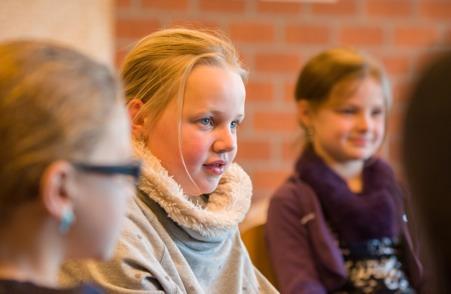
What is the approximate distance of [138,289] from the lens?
1.44 m

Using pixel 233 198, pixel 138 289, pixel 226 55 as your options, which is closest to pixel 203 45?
pixel 226 55

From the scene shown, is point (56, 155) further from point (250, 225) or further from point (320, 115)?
point (320, 115)

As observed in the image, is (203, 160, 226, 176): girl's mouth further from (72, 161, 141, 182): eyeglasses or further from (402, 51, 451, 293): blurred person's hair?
(402, 51, 451, 293): blurred person's hair

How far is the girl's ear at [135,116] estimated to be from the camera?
5.43 feet

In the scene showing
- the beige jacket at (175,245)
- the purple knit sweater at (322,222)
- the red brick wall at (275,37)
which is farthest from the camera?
the red brick wall at (275,37)

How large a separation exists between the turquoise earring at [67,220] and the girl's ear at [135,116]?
0.64m

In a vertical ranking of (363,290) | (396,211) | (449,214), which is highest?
(449,214)

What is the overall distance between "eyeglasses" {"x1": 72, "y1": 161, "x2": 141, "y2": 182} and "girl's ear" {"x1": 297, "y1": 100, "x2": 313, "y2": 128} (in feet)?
4.97

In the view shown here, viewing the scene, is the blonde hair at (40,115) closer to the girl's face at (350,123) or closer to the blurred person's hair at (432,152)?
the blurred person's hair at (432,152)

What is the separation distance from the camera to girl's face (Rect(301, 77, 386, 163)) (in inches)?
97.0

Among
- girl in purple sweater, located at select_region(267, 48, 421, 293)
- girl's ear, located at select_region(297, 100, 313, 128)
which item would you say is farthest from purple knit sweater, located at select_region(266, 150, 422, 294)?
girl's ear, located at select_region(297, 100, 313, 128)

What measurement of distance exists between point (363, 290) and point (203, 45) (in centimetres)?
86

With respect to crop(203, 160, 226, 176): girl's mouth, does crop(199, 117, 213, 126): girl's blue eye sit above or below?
above

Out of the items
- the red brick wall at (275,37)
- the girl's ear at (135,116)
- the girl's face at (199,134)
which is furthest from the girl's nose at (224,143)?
the red brick wall at (275,37)
